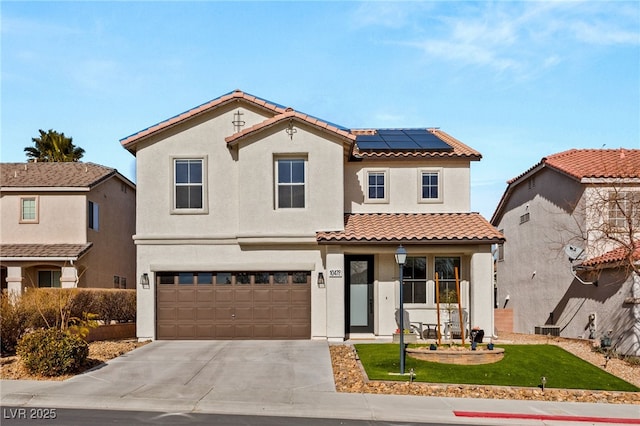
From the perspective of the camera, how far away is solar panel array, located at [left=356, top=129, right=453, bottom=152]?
23.7 meters

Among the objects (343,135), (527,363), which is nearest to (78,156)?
(343,135)

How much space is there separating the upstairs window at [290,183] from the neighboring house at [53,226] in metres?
10.4

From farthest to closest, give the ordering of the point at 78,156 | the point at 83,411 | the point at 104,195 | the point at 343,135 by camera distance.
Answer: the point at 78,156 → the point at 104,195 → the point at 343,135 → the point at 83,411

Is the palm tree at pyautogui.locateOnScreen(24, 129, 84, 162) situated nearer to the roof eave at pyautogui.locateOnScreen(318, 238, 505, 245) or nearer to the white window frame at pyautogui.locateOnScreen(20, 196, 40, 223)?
the white window frame at pyautogui.locateOnScreen(20, 196, 40, 223)

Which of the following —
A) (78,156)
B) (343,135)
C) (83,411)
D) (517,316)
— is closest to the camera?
(83,411)

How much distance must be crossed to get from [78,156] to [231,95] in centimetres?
2827

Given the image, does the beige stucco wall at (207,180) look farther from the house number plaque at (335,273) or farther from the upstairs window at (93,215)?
the upstairs window at (93,215)

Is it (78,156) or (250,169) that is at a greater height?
(78,156)

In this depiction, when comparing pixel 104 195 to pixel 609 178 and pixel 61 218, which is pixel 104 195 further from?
pixel 609 178

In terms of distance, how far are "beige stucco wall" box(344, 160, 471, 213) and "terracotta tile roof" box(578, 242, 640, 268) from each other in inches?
181

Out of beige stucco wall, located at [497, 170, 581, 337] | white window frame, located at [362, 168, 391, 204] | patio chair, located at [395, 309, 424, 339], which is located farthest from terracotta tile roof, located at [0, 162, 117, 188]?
beige stucco wall, located at [497, 170, 581, 337]

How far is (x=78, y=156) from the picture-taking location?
47.1 m

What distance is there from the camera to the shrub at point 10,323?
18000 mm

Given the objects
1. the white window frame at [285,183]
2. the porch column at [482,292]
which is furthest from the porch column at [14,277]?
the porch column at [482,292]
